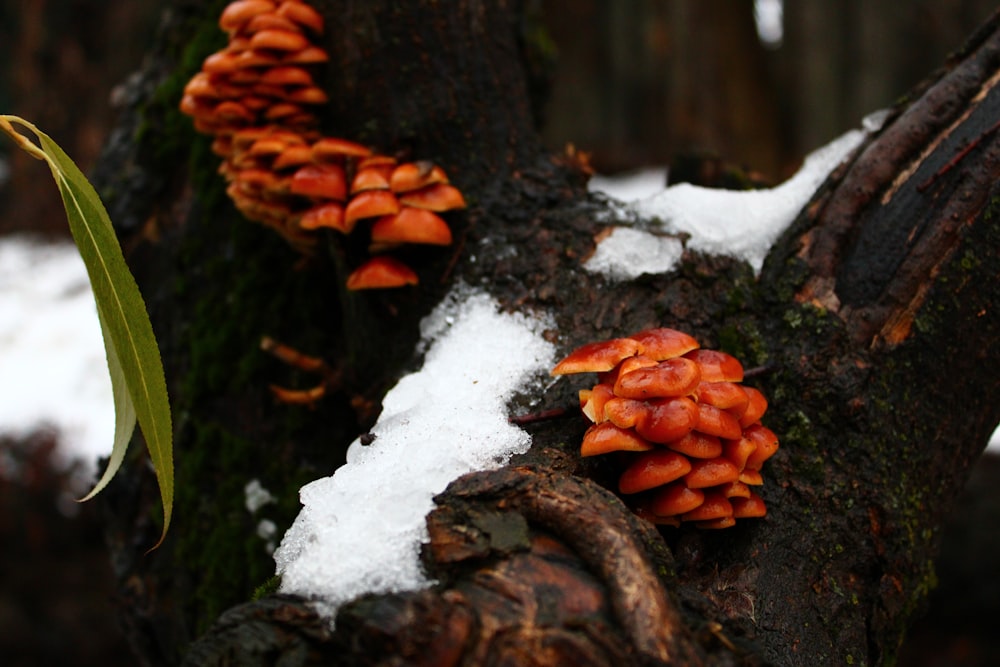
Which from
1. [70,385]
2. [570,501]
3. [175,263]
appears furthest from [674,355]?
[70,385]

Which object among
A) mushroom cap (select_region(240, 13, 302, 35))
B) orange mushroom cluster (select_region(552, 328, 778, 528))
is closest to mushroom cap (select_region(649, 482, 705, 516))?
orange mushroom cluster (select_region(552, 328, 778, 528))

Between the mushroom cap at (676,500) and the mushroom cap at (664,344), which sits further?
the mushroom cap at (664,344)

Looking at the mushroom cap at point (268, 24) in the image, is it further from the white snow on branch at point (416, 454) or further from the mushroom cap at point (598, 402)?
the mushroom cap at point (598, 402)

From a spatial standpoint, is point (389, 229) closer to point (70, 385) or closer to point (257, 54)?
point (257, 54)

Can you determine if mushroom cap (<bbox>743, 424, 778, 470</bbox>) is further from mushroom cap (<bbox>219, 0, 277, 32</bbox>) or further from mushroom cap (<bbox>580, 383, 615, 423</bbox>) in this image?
mushroom cap (<bbox>219, 0, 277, 32</bbox>)

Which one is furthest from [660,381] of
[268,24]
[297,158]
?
[268,24]

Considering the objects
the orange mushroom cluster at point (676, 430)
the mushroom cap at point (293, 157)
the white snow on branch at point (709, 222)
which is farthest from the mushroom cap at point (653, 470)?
the mushroom cap at point (293, 157)
